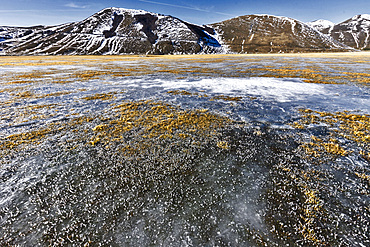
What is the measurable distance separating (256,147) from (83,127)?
10.9 m

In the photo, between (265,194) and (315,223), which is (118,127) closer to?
(265,194)

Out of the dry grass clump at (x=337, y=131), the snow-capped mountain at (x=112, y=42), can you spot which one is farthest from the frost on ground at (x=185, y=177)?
the snow-capped mountain at (x=112, y=42)

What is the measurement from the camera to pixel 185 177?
21.9 ft

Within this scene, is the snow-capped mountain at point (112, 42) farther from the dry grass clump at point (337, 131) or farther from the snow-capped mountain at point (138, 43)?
the dry grass clump at point (337, 131)

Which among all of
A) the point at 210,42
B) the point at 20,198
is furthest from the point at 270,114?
the point at 210,42

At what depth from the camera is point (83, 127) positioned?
10.8 metres

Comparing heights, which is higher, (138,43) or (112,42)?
(112,42)

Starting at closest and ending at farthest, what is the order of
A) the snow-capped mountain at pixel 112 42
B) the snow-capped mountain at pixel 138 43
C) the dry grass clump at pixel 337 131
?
1. the dry grass clump at pixel 337 131
2. the snow-capped mountain at pixel 112 42
3. the snow-capped mountain at pixel 138 43

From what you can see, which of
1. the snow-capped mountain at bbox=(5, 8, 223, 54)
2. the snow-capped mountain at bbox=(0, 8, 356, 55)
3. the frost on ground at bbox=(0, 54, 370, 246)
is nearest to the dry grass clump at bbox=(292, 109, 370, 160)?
the frost on ground at bbox=(0, 54, 370, 246)

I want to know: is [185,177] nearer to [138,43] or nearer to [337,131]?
[337,131]

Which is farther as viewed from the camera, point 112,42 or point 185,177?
point 112,42

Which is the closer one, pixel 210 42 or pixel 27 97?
pixel 27 97

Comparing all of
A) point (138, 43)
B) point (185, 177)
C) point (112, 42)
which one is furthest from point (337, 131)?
point (112, 42)

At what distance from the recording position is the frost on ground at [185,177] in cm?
467
